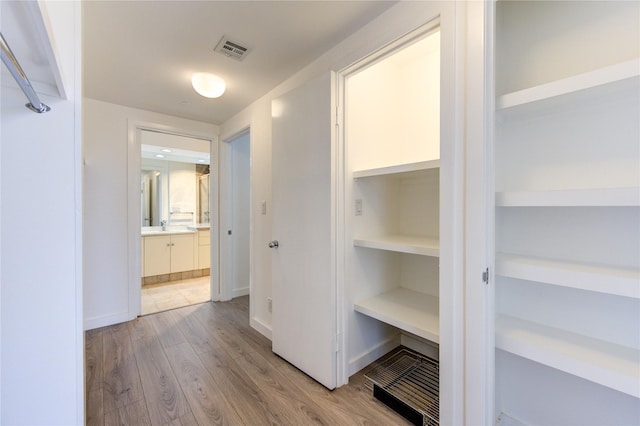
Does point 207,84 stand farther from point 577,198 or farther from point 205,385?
point 577,198

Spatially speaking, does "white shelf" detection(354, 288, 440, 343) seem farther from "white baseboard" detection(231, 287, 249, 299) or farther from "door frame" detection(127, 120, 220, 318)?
"door frame" detection(127, 120, 220, 318)

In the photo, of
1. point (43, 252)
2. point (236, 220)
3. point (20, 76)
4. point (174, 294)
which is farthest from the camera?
point (174, 294)

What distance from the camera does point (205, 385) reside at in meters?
1.80

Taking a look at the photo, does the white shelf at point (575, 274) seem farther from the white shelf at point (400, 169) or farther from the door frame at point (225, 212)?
the door frame at point (225, 212)

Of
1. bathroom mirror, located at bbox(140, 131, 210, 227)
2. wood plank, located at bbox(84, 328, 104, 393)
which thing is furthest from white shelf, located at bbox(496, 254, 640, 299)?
bathroom mirror, located at bbox(140, 131, 210, 227)

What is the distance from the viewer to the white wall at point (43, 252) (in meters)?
0.80

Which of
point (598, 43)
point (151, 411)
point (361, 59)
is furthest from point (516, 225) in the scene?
point (151, 411)

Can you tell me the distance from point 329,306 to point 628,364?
1312 millimetres

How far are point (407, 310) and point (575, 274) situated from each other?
96cm

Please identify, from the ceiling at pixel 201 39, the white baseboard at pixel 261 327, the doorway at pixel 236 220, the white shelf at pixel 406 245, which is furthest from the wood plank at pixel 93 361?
the ceiling at pixel 201 39

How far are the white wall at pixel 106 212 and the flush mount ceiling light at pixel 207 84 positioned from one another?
1271 millimetres

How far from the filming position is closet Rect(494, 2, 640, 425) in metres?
0.95

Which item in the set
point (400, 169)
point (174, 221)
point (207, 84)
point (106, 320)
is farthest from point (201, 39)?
point (174, 221)

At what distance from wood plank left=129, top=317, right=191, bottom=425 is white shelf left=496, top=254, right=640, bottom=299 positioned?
75.7 inches
